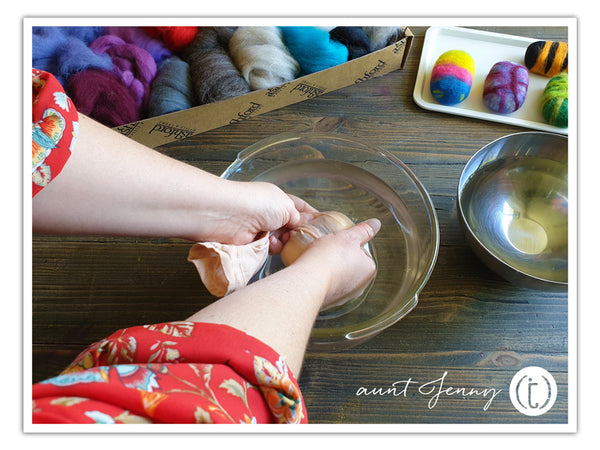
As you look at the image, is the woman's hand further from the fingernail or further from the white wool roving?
the white wool roving

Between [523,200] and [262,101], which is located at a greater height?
[262,101]

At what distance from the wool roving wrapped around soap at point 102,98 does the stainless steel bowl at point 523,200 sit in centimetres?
60

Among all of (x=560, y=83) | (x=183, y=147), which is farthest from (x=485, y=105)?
(x=183, y=147)

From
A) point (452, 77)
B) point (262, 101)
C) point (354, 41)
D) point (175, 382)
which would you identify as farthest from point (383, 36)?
point (175, 382)

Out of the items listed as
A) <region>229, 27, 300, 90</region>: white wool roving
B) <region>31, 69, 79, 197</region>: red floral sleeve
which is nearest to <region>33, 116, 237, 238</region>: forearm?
<region>31, 69, 79, 197</region>: red floral sleeve

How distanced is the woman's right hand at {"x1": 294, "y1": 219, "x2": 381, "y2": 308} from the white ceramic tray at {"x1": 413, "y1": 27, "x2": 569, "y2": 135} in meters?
0.30

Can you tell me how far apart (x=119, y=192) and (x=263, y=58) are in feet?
1.58

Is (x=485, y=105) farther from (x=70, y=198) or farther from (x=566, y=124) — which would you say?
(x=70, y=198)

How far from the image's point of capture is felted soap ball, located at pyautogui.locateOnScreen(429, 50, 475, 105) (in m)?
0.79

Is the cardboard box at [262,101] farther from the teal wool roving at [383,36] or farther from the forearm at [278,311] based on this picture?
the forearm at [278,311]

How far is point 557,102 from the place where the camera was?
30.2 inches

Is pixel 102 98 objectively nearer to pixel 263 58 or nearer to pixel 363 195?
pixel 263 58
